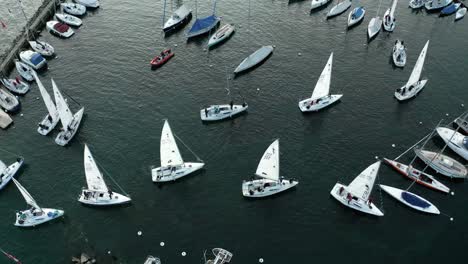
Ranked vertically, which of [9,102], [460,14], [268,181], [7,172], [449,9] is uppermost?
[449,9]

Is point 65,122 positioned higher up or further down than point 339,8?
further down

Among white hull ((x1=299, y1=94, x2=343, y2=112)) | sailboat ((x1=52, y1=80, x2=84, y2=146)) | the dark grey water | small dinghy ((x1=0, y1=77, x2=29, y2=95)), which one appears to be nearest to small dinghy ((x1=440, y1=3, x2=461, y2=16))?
the dark grey water

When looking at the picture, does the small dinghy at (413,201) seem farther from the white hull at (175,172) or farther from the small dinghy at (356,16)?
the small dinghy at (356,16)

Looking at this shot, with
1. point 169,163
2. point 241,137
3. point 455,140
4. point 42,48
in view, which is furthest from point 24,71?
point 455,140

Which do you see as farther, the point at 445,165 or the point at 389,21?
the point at 389,21

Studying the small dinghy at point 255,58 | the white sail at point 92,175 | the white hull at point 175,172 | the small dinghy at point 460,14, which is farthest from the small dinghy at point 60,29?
Result: the small dinghy at point 460,14

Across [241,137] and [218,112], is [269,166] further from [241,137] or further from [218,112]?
[218,112]

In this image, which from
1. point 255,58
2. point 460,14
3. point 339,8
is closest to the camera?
point 255,58

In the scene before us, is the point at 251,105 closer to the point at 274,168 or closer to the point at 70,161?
the point at 274,168
